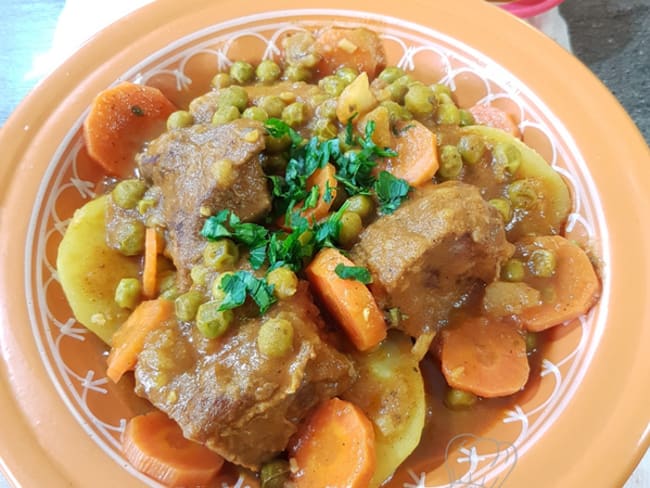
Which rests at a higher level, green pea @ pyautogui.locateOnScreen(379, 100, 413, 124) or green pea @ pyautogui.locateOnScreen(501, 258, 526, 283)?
green pea @ pyautogui.locateOnScreen(379, 100, 413, 124)

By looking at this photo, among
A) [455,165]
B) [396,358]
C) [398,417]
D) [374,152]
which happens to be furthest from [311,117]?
[398,417]

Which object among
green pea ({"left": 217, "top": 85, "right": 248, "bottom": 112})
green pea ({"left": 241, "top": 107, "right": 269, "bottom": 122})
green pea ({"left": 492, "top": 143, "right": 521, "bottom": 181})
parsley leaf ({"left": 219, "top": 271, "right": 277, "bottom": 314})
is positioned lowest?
green pea ({"left": 492, "top": 143, "right": 521, "bottom": 181})

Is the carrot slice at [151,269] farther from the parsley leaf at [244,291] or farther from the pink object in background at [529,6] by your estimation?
the pink object in background at [529,6]

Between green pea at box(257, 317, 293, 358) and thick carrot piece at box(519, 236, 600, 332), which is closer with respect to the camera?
green pea at box(257, 317, 293, 358)

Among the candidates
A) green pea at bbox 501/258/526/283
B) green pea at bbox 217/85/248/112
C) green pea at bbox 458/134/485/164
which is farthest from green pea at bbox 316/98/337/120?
green pea at bbox 501/258/526/283

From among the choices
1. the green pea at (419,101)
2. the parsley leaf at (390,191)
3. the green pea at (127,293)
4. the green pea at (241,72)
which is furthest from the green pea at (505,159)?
the green pea at (127,293)

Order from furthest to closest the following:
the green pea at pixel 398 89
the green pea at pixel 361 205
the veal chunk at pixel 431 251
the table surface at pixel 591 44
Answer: the table surface at pixel 591 44 → the green pea at pixel 398 89 → the green pea at pixel 361 205 → the veal chunk at pixel 431 251

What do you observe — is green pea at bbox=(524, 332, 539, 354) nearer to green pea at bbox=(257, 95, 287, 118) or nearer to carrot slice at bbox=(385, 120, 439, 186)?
carrot slice at bbox=(385, 120, 439, 186)
